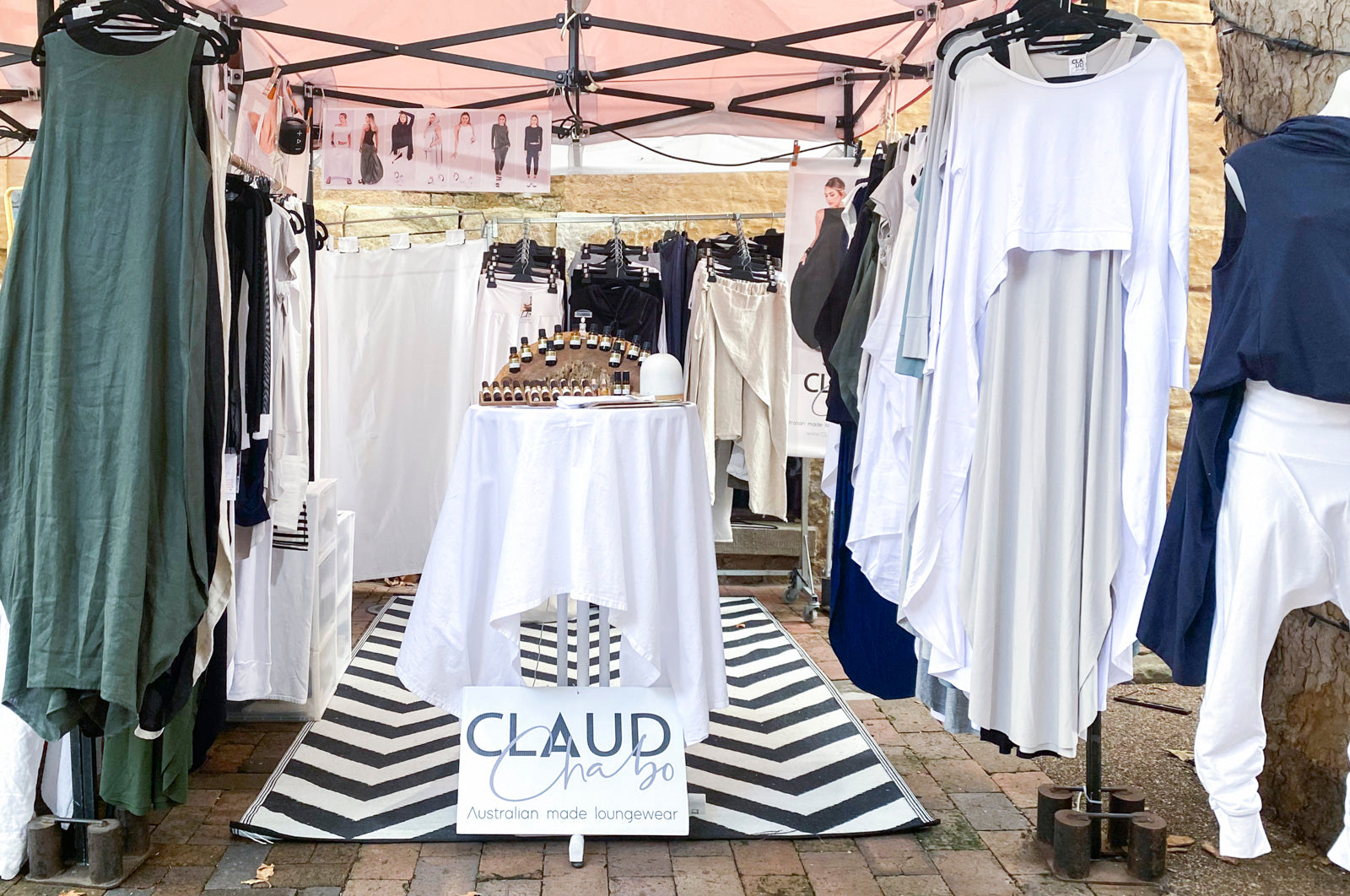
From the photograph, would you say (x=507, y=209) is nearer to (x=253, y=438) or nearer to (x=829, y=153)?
(x=829, y=153)

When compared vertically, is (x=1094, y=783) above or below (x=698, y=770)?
above

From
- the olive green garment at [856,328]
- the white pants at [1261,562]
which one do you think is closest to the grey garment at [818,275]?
the olive green garment at [856,328]

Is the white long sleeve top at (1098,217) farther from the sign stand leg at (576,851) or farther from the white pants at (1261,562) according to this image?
the sign stand leg at (576,851)

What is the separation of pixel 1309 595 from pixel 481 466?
173 cm

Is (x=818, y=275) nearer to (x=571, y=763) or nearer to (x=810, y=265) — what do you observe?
(x=810, y=265)

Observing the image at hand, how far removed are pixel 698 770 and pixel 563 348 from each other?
4.14ft

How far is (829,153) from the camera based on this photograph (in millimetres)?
4680

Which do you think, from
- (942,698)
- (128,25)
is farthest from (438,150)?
(942,698)

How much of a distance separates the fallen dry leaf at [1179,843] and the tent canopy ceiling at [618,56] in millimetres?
2276

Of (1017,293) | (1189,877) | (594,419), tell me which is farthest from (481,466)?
(1189,877)

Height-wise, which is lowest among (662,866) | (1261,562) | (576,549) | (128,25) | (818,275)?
(662,866)

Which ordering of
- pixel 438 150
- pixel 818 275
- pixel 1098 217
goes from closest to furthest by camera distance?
pixel 1098 217 → pixel 818 275 → pixel 438 150

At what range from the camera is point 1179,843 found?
2619 millimetres

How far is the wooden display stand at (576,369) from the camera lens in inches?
117
